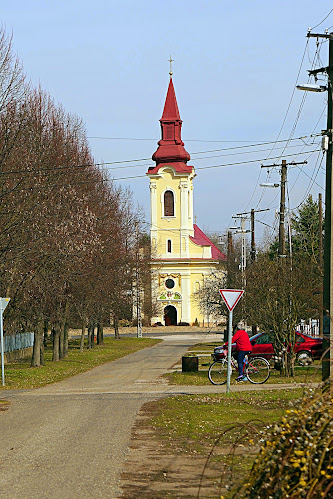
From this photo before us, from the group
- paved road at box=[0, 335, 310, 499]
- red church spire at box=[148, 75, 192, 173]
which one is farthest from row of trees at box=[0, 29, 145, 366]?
red church spire at box=[148, 75, 192, 173]

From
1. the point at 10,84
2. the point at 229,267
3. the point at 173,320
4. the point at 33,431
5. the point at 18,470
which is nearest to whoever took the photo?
the point at 18,470

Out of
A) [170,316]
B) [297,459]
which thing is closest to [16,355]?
[297,459]

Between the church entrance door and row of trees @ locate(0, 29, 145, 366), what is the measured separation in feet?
149

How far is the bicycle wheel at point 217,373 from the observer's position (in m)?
23.2

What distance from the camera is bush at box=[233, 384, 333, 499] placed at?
4.65 m

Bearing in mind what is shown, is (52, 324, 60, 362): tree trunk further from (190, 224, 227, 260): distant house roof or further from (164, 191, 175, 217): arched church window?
(190, 224, 227, 260): distant house roof

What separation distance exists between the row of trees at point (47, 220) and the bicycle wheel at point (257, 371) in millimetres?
8751

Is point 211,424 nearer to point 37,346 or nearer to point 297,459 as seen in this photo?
point 297,459

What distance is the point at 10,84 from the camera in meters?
25.5

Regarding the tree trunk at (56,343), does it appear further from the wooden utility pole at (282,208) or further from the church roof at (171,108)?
the church roof at (171,108)

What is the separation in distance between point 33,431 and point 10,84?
603 inches

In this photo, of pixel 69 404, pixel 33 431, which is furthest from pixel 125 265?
pixel 33 431

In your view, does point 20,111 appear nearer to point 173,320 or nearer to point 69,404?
point 69,404

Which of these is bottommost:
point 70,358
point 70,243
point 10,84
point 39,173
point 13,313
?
point 70,358
